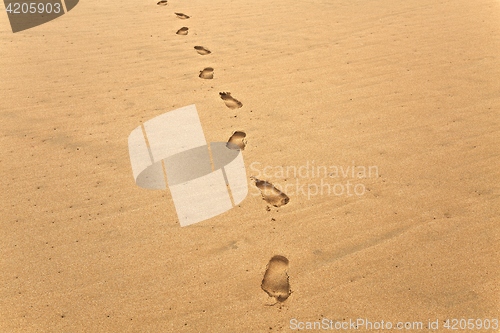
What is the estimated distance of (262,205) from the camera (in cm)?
223

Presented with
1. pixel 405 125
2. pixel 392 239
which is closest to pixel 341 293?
pixel 392 239

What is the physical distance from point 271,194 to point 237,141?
545 mm

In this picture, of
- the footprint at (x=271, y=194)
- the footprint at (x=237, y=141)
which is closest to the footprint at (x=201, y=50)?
the footprint at (x=237, y=141)

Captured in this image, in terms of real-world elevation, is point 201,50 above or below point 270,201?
above

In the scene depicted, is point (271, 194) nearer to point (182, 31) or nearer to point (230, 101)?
point (230, 101)

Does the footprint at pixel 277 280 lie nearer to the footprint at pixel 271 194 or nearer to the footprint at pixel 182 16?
the footprint at pixel 271 194

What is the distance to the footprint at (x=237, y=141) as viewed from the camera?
2637mm

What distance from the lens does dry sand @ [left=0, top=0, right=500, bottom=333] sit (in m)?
1.79

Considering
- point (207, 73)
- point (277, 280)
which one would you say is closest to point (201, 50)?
point (207, 73)

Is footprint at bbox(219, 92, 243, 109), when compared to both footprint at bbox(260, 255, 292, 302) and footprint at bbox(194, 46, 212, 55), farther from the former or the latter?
footprint at bbox(260, 255, 292, 302)

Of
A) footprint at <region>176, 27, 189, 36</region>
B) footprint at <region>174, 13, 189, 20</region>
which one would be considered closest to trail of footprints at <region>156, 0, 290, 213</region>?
footprint at <region>176, 27, 189, 36</region>

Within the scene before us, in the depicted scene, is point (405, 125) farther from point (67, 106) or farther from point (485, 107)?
point (67, 106)

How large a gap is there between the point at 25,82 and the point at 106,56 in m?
0.75

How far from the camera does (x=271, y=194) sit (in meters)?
2.30
